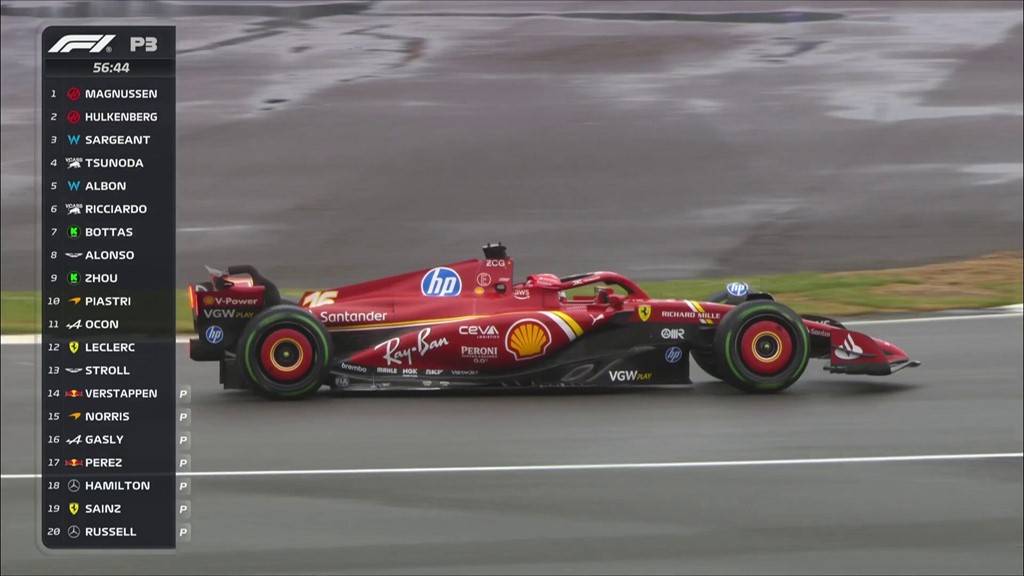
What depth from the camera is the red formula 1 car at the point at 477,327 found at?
55.6 inches

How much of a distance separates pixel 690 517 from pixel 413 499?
3.75 feet

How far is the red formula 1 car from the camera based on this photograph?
1412mm

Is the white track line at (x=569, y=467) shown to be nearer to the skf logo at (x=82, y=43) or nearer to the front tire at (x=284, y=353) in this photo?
the front tire at (x=284, y=353)

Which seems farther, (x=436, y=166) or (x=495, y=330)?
(x=436, y=166)

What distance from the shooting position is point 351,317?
1581 millimetres

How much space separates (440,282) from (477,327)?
10 cm

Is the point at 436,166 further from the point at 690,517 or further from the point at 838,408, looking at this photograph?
the point at 690,517

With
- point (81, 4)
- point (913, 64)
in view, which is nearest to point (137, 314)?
point (81, 4)

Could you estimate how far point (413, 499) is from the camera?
5012 millimetres

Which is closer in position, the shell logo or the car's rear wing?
the car's rear wing

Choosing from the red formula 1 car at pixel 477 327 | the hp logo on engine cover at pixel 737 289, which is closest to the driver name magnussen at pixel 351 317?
the red formula 1 car at pixel 477 327

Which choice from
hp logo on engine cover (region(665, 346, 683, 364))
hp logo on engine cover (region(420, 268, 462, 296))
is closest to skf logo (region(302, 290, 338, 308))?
hp logo on engine cover (region(420, 268, 462, 296))

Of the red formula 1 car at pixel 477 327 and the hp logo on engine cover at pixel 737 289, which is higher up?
the hp logo on engine cover at pixel 737 289

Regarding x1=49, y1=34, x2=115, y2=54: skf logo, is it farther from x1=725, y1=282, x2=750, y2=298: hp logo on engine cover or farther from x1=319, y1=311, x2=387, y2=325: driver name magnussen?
x1=725, y1=282, x2=750, y2=298: hp logo on engine cover
